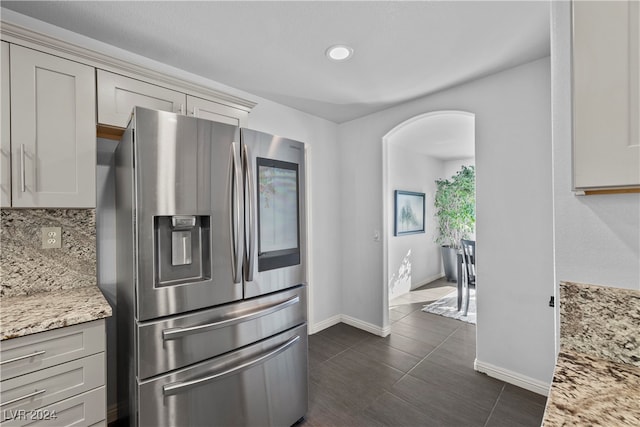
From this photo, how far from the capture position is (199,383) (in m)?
1.44

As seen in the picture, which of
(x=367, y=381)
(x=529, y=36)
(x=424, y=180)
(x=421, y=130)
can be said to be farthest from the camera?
(x=424, y=180)

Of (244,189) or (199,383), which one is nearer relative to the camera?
(199,383)

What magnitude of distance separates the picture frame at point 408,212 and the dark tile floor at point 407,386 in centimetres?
197

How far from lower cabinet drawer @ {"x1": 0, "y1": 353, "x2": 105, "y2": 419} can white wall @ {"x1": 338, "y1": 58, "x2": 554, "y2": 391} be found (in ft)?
8.82

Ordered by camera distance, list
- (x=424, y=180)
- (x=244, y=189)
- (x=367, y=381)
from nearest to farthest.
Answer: (x=244, y=189) < (x=367, y=381) < (x=424, y=180)

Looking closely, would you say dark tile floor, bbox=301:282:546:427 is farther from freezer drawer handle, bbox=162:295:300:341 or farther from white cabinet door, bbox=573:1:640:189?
white cabinet door, bbox=573:1:640:189

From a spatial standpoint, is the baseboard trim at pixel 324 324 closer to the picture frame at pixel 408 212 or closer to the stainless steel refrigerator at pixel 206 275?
the stainless steel refrigerator at pixel 206 275

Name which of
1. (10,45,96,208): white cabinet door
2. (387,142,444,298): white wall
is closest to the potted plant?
(387,142,444,298): white wall

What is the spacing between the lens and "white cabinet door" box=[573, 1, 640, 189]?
0.71 metres

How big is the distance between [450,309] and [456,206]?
6.19 ft

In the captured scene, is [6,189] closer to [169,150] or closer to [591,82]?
[169,150]

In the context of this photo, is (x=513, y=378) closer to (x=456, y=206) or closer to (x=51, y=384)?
(x=51, y=384)

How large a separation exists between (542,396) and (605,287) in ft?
6.40

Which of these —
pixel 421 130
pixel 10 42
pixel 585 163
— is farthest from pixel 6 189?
pixel 421 130
